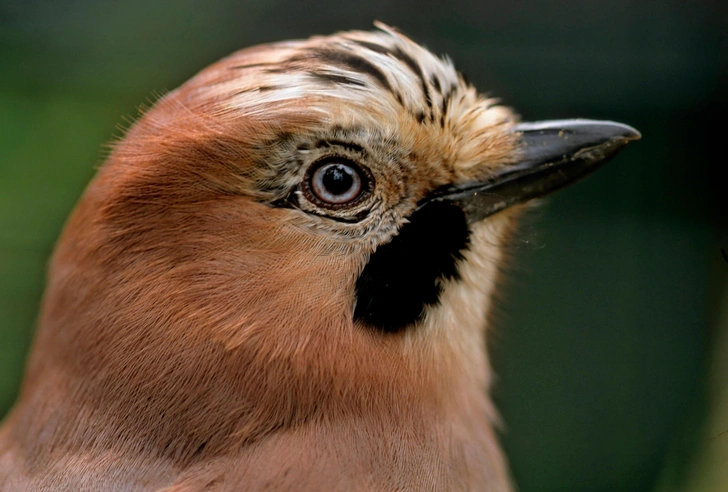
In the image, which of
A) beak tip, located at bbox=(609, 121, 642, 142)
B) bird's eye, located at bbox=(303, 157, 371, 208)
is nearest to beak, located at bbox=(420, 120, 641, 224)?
beak tip, located at bbox=(609, 121, 642, 142)

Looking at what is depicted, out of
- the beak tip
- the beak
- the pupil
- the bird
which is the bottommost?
the bird

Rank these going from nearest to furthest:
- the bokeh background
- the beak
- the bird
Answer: the bird
the beak
the bokeh background

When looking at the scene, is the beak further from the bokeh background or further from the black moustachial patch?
the bokeh background

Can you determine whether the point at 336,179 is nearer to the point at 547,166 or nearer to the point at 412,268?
the point at 412,268

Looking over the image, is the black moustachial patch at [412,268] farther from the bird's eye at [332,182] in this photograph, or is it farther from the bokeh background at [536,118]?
the bokeh background at [536,118]

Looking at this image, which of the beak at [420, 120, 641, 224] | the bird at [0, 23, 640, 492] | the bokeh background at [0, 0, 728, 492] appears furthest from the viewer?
the bokeh background at [0, 0, 728, 492]

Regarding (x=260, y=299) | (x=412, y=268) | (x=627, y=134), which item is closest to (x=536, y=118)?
(x=627, y=134)

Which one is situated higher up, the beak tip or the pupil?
the beak tip
